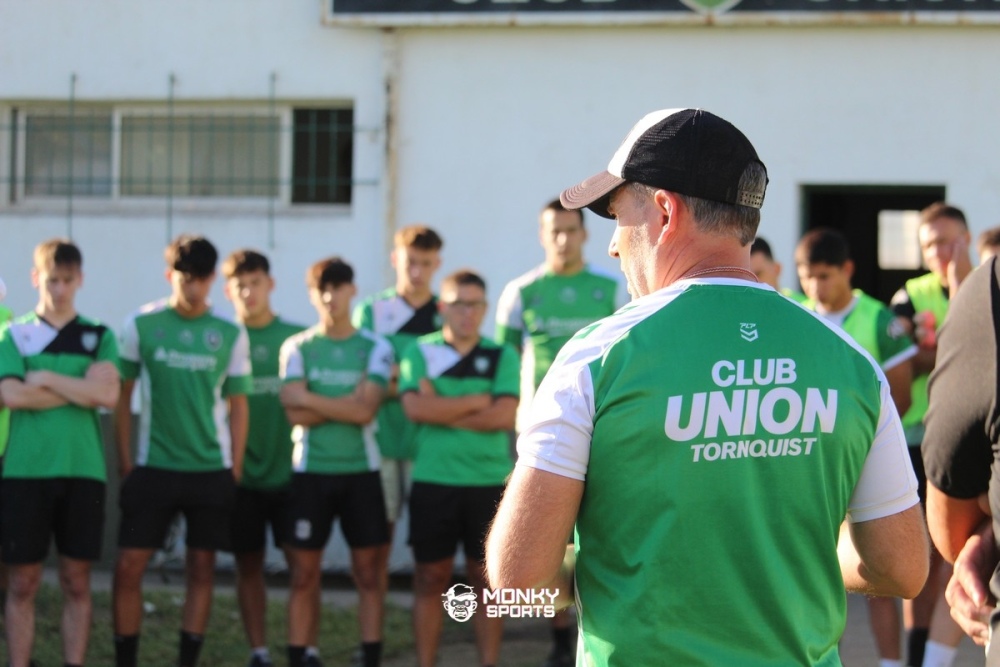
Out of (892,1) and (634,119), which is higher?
(892,1)

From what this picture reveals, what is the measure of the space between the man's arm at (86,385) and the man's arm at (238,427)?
688 mm

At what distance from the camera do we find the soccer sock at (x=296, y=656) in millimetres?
6691

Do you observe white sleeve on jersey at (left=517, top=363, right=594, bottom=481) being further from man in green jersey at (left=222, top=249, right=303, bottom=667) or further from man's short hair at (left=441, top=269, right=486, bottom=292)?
man in green jersey at (left=222, top=249, right=303, bottom=667)

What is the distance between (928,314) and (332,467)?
3.27 meters

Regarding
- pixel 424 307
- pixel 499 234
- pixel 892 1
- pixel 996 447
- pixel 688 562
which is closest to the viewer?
pixel 688 562

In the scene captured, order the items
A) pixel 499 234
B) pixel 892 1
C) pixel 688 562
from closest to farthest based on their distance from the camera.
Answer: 1. pixel 688 562
2. pixel 892 1
3. pixel 499 234

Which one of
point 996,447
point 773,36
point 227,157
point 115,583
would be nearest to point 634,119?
point 773,36

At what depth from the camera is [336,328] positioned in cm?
707

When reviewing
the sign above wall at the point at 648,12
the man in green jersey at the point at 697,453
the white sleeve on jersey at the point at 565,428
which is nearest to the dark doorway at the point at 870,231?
the sign above wall at the point at 648,12

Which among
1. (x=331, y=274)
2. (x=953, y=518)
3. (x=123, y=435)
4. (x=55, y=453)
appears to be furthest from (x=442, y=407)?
(x=953, y=518)

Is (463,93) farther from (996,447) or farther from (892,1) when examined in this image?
(996,447)

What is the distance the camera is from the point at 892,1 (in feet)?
27.6

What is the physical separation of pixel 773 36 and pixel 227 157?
3947 mm

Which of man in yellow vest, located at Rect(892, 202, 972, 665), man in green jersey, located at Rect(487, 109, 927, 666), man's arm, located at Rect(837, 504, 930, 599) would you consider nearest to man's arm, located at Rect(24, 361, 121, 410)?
man in yellow vest, located at Rect(892, 202, 972, 665)
